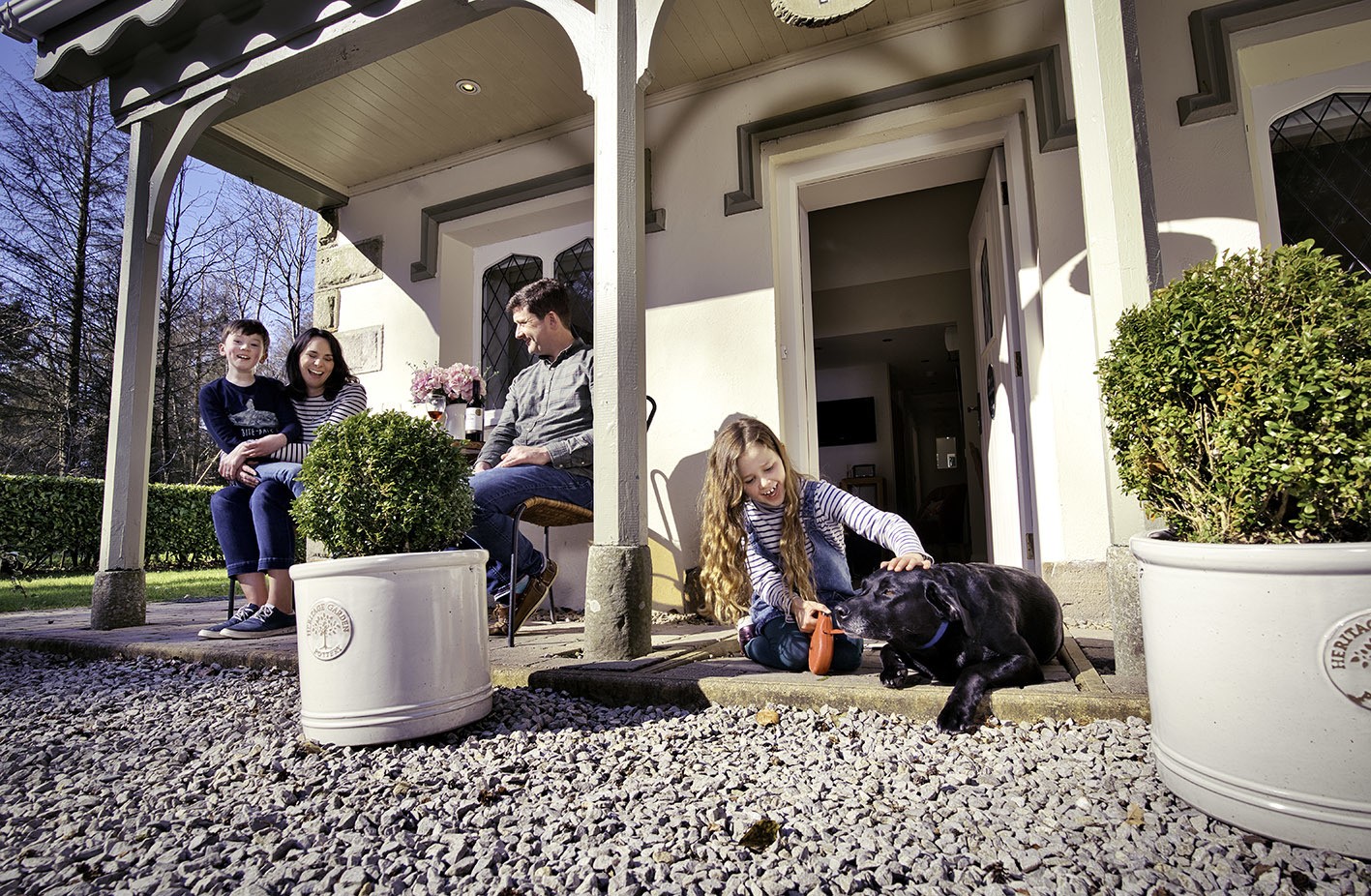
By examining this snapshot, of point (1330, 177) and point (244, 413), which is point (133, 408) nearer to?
point (244, 413)

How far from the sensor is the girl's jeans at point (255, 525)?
9.60 ft

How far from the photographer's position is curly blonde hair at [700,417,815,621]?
91.0 inches

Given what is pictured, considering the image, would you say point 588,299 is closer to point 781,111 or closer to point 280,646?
point 781,111

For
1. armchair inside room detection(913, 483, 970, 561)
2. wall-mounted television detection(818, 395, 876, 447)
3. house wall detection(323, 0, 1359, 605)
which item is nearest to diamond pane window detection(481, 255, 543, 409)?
house wall detection(323, 0, 1359, 605)

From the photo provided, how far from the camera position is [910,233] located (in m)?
6.41

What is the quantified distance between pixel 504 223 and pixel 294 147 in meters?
1.30

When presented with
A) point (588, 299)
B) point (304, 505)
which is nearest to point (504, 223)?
point (588, 299)

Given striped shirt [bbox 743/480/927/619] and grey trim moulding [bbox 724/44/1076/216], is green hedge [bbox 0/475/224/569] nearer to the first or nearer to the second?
grey trim moulding [bbox 724/44/1076/216]

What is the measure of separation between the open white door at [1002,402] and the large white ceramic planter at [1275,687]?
2.26 metres

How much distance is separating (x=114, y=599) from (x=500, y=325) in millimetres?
2531

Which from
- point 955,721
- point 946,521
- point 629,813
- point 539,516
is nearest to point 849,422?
point 946,521

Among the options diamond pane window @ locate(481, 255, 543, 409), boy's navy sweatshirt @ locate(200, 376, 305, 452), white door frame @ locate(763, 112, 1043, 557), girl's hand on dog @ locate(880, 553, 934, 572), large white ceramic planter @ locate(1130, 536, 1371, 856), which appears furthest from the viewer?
diamond pane window @ locate(481, 255, 543, 409)

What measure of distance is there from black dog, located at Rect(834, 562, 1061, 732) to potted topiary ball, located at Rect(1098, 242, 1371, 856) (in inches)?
17.2

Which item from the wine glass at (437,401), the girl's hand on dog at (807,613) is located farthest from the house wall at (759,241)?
the girl's hand on dog at (807,613)
